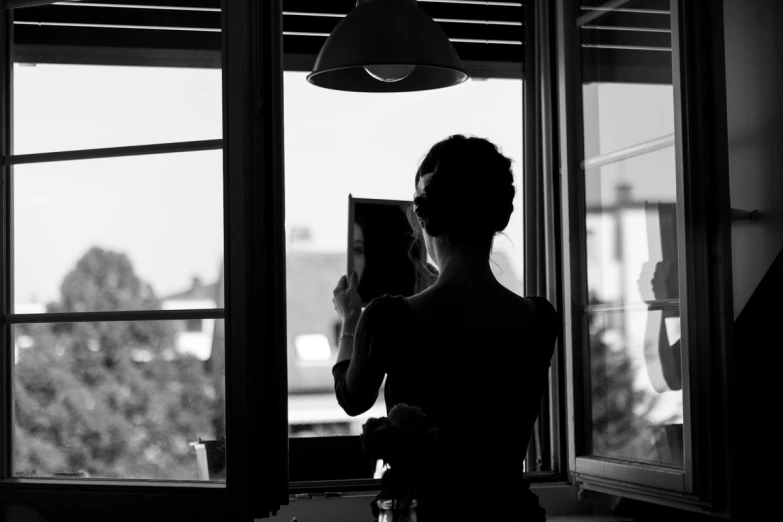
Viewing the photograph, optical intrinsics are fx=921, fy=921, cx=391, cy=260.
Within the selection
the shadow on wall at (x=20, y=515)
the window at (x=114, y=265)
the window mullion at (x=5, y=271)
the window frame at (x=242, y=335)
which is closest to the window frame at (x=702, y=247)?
the window frame at (x=242, y=335)

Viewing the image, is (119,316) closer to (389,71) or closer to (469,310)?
(389,71)

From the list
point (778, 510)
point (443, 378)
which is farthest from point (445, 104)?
point (443, 378)

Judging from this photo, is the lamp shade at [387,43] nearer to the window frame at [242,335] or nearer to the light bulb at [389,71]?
the light bulb at [389,71]

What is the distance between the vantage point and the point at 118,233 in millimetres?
2270

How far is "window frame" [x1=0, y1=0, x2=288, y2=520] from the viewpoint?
208cm

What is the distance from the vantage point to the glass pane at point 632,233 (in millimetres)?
2463

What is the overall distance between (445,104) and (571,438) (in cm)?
234

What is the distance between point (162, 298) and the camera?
2238 millimetres

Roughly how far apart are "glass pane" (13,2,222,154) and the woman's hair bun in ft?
2.53

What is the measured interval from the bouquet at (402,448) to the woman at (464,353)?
32 centimetres

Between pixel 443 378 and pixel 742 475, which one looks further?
pixel 742 475

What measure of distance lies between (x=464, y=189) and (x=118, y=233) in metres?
1.05

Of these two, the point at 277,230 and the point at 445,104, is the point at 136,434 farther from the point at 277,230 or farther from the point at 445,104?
the point at 445,104

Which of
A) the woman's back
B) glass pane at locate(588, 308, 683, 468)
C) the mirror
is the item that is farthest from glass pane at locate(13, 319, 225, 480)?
glass pane at locate(588, 308, 683, 468)
